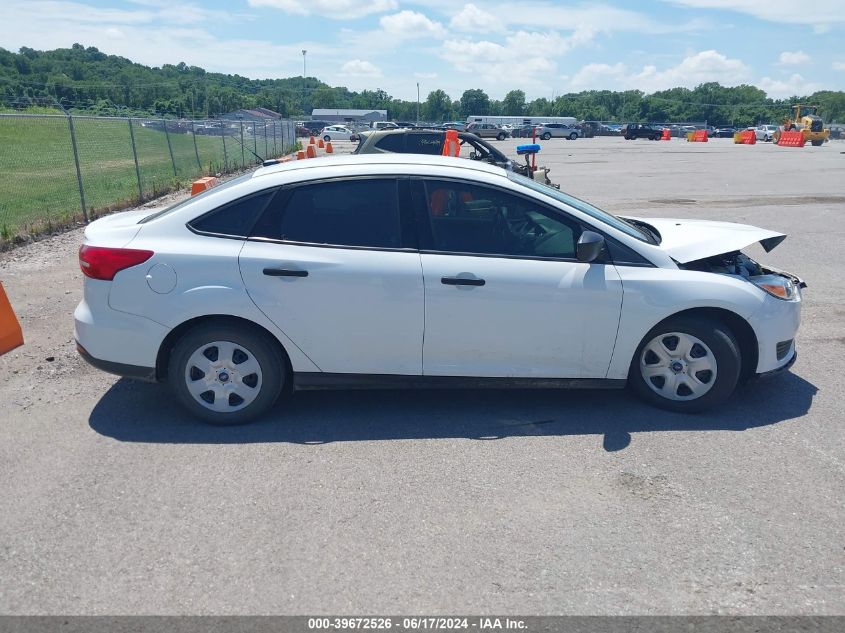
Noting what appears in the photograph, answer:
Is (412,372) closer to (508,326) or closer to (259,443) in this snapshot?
(508,326)

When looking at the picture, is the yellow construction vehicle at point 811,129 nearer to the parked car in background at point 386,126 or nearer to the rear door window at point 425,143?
the parked car in background at point 386,126

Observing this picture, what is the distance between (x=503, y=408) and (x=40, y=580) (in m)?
2.91

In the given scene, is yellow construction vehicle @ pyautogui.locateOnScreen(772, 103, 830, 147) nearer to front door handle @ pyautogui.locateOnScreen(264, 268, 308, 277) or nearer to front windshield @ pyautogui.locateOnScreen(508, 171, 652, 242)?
front windshield @ pyautogui.locateOnScreen(508, 171, 652, 242)

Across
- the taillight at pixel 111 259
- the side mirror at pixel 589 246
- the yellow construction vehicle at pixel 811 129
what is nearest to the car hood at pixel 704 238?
the side mirror at pixel 589 246

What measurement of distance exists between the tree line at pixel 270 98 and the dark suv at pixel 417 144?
70.8 ft

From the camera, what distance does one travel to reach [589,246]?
4.50 m

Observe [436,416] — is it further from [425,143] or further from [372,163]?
[425,143]

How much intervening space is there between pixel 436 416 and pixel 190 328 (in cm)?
169

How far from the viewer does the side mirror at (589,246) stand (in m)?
4.50

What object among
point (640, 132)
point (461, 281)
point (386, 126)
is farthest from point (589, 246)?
point (640, 132)

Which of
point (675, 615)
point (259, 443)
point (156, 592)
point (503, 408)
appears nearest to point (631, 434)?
point (503, 408)

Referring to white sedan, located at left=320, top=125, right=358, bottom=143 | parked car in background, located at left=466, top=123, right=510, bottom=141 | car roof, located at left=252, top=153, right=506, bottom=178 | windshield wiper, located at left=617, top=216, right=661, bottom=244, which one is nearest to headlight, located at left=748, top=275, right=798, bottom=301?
windshield wiper, located at left=617, top=216, right=661, bottom=244

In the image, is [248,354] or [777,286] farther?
[777,286]

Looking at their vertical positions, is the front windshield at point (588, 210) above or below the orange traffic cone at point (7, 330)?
above
